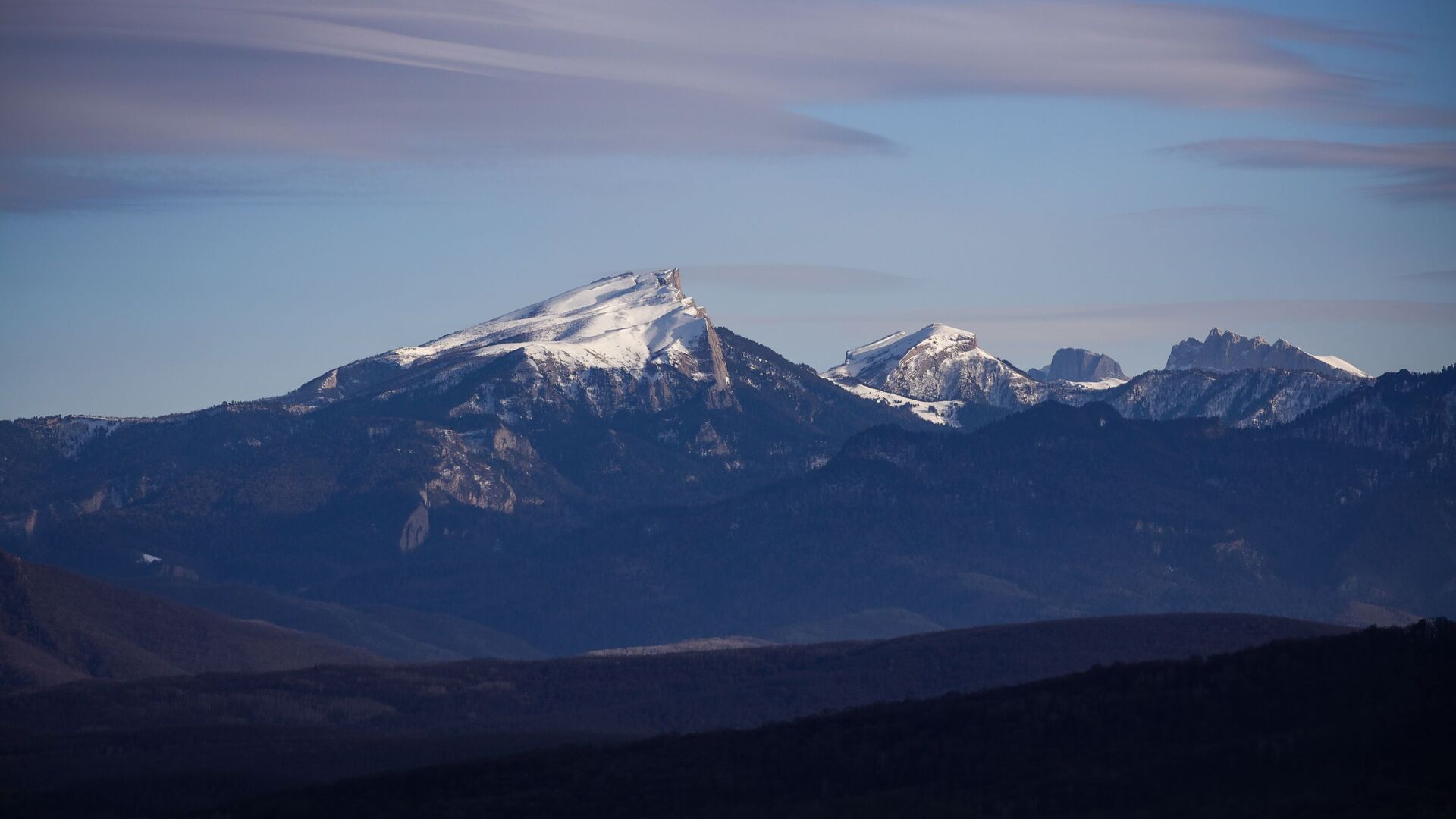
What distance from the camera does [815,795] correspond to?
650 ft

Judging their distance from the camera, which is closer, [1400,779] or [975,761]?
[1400,779]

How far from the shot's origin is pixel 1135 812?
16788cm

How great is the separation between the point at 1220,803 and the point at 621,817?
5750 centimetres

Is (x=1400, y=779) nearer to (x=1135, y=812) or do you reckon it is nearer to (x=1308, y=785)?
(x=1308, y=785)

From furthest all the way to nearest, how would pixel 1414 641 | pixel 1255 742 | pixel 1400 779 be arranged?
pixel 1414 641 → pixel 1255 742 → pixel 1400 779

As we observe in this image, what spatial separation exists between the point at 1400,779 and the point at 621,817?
7047 cm

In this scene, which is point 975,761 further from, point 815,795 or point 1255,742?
point 1255,742

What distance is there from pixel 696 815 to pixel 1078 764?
34120 mm

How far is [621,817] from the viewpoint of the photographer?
198m

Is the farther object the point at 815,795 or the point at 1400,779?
the point at 815,795

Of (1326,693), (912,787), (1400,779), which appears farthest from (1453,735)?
(912,787)

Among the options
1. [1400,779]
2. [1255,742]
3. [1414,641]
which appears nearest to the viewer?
[1400,779]

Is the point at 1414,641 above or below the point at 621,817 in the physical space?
above

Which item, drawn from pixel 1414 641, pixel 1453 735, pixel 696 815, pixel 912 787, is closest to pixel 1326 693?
pixel 1414 641
